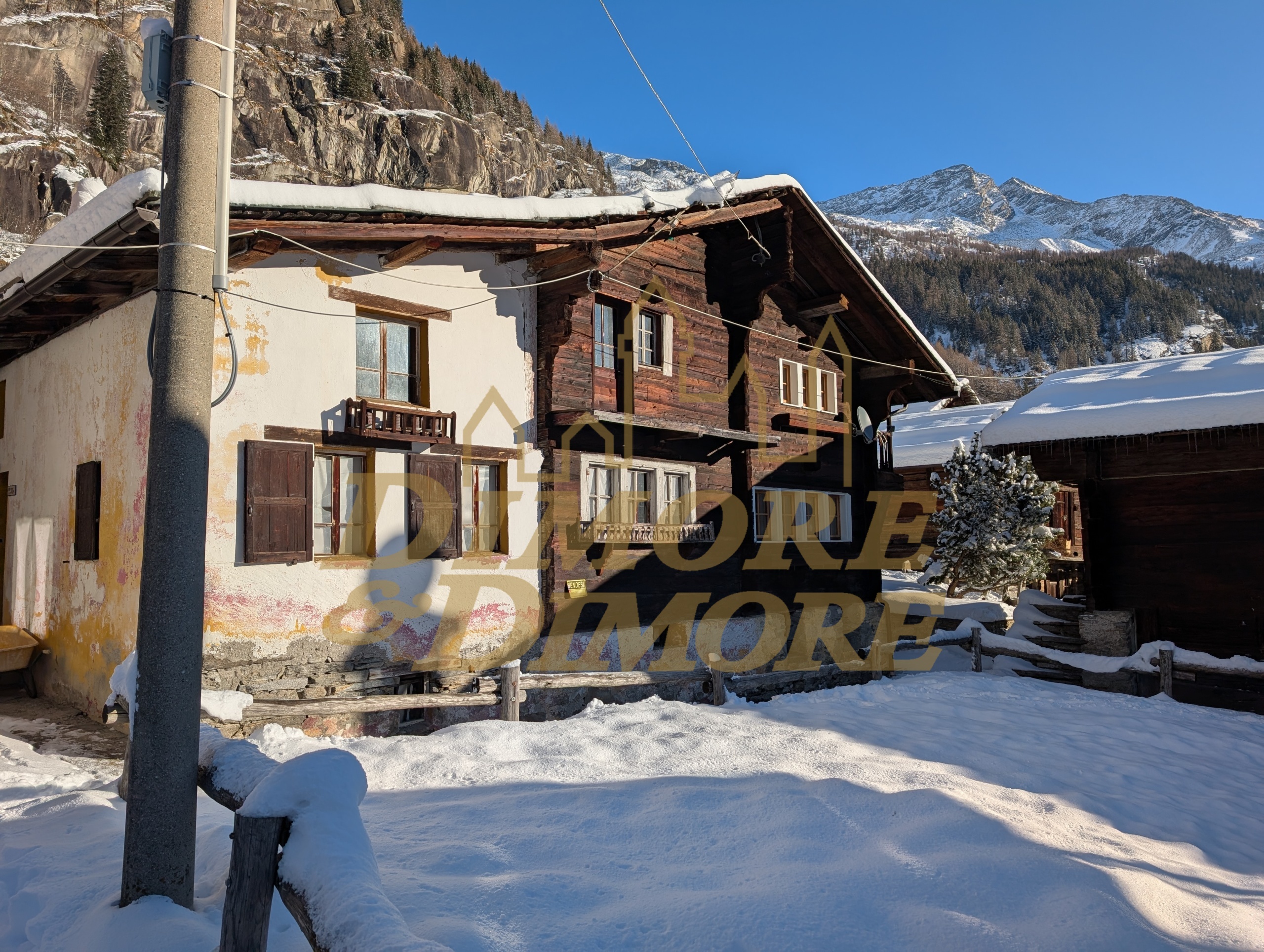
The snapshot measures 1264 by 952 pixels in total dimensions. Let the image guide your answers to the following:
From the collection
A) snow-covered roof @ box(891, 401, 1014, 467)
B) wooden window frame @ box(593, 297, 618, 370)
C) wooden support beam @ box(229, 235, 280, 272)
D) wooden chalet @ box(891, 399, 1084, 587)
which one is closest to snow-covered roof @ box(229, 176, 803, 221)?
wooden support beam @ box(229, 235, 280, 272)

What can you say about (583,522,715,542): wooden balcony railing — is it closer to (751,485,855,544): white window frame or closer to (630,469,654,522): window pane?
(630,469,654,522): window pane

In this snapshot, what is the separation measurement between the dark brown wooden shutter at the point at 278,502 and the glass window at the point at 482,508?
2168 mm

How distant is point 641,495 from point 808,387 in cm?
541

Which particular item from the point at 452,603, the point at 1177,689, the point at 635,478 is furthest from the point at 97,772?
the point at 1177,689

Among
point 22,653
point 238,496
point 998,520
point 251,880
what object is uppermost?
point 238,496

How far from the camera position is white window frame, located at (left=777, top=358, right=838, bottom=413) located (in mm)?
15828

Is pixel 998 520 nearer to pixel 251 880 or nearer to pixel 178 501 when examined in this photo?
pixel 178 501

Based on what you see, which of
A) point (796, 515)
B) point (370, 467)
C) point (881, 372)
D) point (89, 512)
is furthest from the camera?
point (881, 372)

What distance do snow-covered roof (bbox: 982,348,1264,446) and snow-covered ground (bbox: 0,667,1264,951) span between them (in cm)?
619

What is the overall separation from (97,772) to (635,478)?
320 inches

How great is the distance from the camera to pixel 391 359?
10.0 meters

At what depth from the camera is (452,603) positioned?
33.7 ft

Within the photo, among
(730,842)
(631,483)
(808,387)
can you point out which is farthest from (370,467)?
(808,387)

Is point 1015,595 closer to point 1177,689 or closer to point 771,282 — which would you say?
point 1177,689
